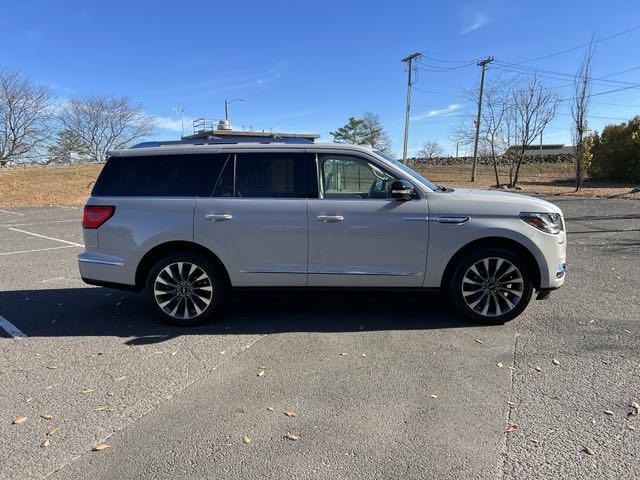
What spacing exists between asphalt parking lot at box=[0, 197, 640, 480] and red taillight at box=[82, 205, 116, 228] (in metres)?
1.11

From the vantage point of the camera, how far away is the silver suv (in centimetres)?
473

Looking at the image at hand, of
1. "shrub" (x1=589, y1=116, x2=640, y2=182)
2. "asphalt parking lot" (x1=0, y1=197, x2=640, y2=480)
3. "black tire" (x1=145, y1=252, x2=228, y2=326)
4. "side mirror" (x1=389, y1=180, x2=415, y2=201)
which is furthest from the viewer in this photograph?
"shrub" (x1=589, y1=116, x2=640, y2=182)

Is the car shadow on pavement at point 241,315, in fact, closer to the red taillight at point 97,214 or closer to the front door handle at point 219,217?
the front door handle at point 219,217

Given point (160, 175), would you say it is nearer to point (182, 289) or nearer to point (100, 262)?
point (100, 262)

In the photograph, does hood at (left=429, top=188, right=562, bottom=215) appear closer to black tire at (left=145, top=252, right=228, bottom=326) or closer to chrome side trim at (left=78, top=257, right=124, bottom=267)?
black tire at (left=145, top=252, right=228, bottom=326)

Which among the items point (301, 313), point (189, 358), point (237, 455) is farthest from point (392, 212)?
point (237, 455)

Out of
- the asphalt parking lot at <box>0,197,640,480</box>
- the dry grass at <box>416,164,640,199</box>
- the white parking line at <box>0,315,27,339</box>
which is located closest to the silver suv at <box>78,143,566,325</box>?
the asphalt parking lot at <box>0,197,640,480</box>

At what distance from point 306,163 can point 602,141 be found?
36.5 meters

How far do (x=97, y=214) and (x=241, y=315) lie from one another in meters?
1.88

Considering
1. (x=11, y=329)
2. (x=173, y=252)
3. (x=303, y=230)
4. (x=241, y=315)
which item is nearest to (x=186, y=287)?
(x=173, y=252)

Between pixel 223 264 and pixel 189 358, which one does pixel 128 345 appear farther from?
pixel 223 264

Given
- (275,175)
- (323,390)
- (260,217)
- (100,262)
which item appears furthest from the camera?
(100,262)

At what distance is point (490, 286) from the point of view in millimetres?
4812

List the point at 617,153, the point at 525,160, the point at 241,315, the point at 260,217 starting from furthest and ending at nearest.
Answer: the point at 525,160, the point at 617,153, the point at 241,315, the point at 260,217
